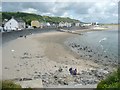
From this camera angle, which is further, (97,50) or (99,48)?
(99,48)

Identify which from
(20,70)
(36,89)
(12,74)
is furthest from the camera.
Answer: (20,70)

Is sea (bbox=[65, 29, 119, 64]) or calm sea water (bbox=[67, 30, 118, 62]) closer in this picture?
sea (bbox=[65, 29, 119, 64])

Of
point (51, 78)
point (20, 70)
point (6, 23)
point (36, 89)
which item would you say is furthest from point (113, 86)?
point (6, 23)

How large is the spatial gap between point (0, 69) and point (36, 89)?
1174cm

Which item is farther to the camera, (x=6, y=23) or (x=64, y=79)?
(x=6, y=23)

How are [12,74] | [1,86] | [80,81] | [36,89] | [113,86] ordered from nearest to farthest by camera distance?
[113,86] → [1,86] → [36,89] → [80,81] → [12,74]

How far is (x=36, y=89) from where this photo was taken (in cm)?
1152

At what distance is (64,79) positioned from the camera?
18.8m

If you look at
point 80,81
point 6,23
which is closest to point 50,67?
point 80,81

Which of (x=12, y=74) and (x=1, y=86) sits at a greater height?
(x=1, y=86)

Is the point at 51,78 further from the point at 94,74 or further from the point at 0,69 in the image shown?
the point at 0,69

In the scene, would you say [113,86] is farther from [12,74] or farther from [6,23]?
[6,23]

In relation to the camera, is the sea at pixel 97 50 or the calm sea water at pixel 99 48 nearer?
the sea at pixel 97 50

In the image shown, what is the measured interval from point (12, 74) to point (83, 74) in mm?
5756
